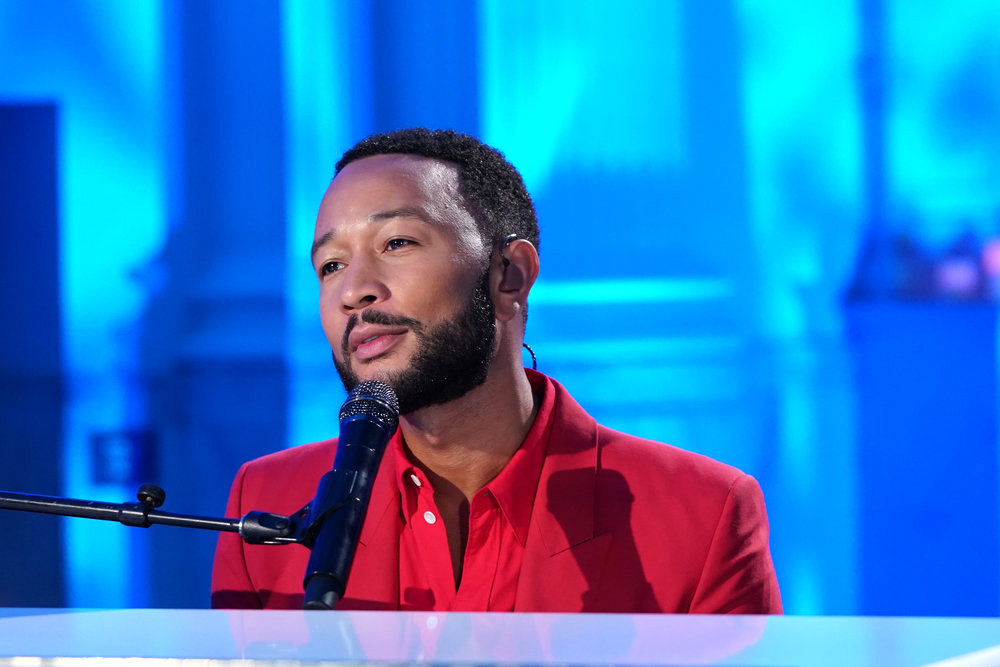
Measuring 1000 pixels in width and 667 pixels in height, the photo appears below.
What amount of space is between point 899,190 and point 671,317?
0.59m

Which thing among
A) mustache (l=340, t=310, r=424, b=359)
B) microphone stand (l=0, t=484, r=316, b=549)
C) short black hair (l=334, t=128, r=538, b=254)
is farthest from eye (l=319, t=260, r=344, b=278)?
microphone stand (l=0, t=484, r=316, b=549)

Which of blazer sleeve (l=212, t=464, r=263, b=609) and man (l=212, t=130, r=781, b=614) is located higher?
man (l=212, t=130, r=781, b=614)

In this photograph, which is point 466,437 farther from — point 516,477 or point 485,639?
point 485,639

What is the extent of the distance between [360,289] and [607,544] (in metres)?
0.54

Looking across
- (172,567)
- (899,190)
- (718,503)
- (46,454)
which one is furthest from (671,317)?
(46,454)

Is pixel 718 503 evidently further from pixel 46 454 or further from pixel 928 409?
pixel 46 454

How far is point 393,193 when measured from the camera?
4.90ft

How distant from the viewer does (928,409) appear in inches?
91.1

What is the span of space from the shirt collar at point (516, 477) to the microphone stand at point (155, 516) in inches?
22.1

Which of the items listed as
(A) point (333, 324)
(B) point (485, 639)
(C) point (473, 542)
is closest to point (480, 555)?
(C) point (473, 542)

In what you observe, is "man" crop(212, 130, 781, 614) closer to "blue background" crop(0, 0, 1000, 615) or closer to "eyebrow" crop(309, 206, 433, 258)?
"eyebrow" crop(309, 206, 433, 258)

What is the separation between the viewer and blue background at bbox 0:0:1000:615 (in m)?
2.33

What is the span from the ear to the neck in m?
0.10

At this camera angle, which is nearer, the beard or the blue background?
the beard
